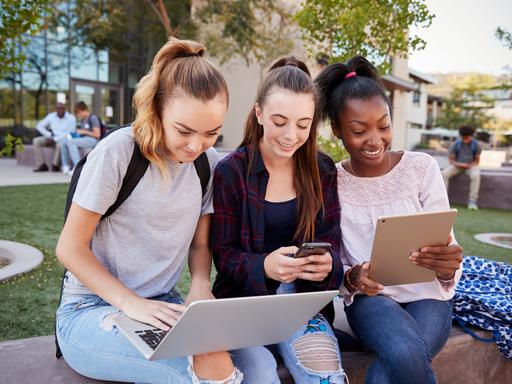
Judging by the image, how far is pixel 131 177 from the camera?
1.75m

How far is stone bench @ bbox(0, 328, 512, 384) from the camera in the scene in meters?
1.69

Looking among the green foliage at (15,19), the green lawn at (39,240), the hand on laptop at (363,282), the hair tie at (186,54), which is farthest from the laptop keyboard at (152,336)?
the green foliage at (15,19)

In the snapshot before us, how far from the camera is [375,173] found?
2.39 metres

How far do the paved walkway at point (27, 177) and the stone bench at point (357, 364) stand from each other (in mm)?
7262

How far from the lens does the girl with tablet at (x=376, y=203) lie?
2014 mm

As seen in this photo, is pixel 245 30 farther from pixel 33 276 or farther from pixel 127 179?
pixel 127 179

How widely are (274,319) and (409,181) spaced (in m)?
1.12

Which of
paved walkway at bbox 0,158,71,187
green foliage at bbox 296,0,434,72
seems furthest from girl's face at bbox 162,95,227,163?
paved walkway at bbox 0,158,71,187

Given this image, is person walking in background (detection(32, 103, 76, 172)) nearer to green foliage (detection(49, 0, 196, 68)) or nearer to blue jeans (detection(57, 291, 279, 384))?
green foliage (detection(49, 0, 196, 68))

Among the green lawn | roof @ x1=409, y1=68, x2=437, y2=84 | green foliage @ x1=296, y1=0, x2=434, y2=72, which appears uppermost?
roof @ x1=409, y1=68, x2=437, y2=84

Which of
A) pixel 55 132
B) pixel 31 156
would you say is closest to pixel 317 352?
pixel 55 132

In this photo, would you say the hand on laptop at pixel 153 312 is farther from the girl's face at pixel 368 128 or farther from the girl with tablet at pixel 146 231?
the girl's face at pixel 368 128

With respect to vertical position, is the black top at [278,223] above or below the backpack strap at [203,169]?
below

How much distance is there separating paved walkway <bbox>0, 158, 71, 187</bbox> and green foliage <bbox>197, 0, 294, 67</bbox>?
21.9 feet
